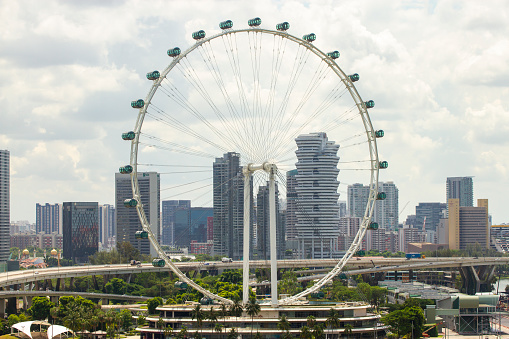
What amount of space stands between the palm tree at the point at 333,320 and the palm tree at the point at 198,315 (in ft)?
43.0

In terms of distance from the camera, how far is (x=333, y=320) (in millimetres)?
85625

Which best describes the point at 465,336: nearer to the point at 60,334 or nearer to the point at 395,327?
the point at 395,327

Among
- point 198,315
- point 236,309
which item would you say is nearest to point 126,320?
point 198,315

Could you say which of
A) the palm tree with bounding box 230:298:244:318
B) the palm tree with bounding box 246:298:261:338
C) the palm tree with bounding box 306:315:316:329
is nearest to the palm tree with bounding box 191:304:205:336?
the palm tree with bounding box 230:298:244:318

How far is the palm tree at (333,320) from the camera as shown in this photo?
85625 millimetres

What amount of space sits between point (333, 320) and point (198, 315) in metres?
14.2

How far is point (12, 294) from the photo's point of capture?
368 ft

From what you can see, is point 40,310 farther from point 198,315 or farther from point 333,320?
point 333,320

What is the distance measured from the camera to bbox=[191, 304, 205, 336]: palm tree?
85.8 metres

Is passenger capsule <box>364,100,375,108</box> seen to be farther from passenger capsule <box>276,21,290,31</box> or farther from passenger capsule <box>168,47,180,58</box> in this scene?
passenger capsule <box>168,47,180,58</box>

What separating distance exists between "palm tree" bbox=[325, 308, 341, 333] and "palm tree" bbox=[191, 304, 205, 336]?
1311 centimetres

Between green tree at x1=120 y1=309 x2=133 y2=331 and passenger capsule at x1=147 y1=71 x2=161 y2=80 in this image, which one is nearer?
passenger capsule at x1=147 y1=71 x2=161 y2=80

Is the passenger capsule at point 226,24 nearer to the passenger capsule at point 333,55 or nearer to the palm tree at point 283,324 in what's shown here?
the passenger capsule at point 333,55

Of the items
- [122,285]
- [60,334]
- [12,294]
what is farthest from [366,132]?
[122,285]
